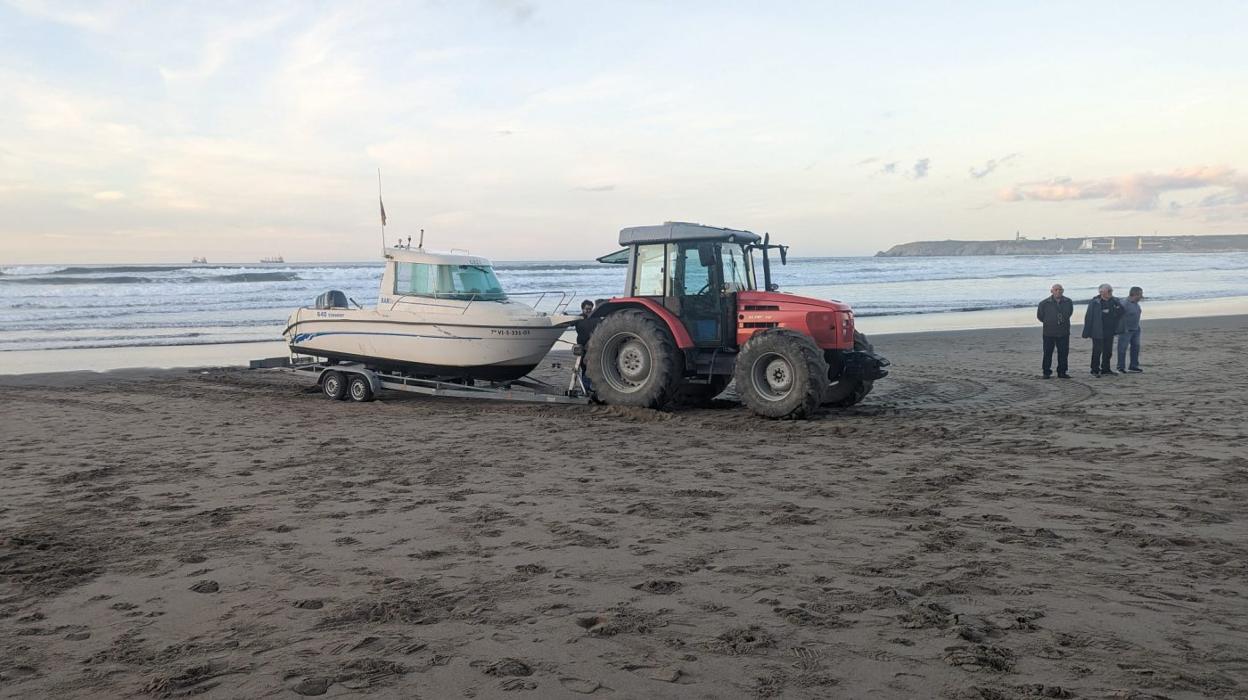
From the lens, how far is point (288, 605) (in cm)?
423

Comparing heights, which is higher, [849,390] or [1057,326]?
[1057,326]

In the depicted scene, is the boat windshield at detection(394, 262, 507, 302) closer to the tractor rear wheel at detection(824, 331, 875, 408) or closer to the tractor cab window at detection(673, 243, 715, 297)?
the tractor cab window at detection(673, 243, 715, 297)

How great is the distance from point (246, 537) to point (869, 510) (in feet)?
12.6

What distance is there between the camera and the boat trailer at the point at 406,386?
1061cm

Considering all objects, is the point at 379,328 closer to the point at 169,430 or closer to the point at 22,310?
the point at 169,430

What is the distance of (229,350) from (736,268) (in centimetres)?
1183

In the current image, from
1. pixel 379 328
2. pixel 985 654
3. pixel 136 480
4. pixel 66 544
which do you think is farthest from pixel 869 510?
pixel 379 328

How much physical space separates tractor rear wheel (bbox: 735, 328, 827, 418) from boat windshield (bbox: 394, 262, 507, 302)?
3.49m

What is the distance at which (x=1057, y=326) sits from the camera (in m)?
12.6

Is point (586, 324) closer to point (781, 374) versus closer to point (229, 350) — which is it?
point (781, 374)

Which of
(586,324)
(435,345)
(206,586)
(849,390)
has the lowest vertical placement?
(206,586)

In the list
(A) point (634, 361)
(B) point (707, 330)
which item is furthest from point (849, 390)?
(A) point (634, 361)

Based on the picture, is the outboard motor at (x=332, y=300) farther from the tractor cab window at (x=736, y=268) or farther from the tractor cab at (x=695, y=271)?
the tractor cab window at (x=736, y=268)

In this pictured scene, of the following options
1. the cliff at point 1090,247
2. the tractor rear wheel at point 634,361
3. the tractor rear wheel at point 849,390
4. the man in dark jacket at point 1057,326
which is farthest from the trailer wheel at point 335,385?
the cliff at point 1090,247
